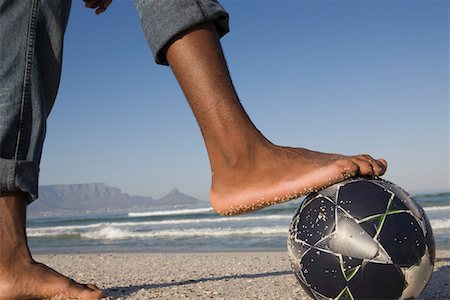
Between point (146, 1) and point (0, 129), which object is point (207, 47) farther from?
point (0, 129)

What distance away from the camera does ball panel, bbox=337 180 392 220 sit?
2.14 m

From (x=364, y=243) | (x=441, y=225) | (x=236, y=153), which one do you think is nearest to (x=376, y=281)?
(x=364, y=243)

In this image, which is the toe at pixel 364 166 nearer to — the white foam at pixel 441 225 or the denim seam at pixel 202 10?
the denim seam at pixel 202 10

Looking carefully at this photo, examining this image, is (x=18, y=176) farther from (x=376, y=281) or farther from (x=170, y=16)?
(x=376, y=281)

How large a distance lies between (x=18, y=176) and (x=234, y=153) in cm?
113

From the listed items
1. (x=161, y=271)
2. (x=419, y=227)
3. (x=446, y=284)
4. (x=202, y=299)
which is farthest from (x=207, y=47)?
(x=161, y=271)

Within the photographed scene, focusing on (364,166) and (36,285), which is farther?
(36,285)

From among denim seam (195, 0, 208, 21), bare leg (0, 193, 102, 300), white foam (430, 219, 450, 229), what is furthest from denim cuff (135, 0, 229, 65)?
white foam (430, 219, 450, 229)

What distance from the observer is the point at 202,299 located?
3061 mm

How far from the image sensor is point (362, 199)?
7.09 ft

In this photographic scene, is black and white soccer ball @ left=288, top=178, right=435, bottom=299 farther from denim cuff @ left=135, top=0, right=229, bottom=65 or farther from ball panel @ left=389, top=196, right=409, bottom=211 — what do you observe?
denim cuff @ left=135, top=0, right=229, bottom=65

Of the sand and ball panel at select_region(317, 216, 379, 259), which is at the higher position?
ball panel at select_region(317, 216, 379, 259)

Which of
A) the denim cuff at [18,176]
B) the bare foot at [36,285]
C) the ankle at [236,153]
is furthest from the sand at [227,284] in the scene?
the ankle at [236,153]

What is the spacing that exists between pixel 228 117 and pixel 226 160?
19 cm
